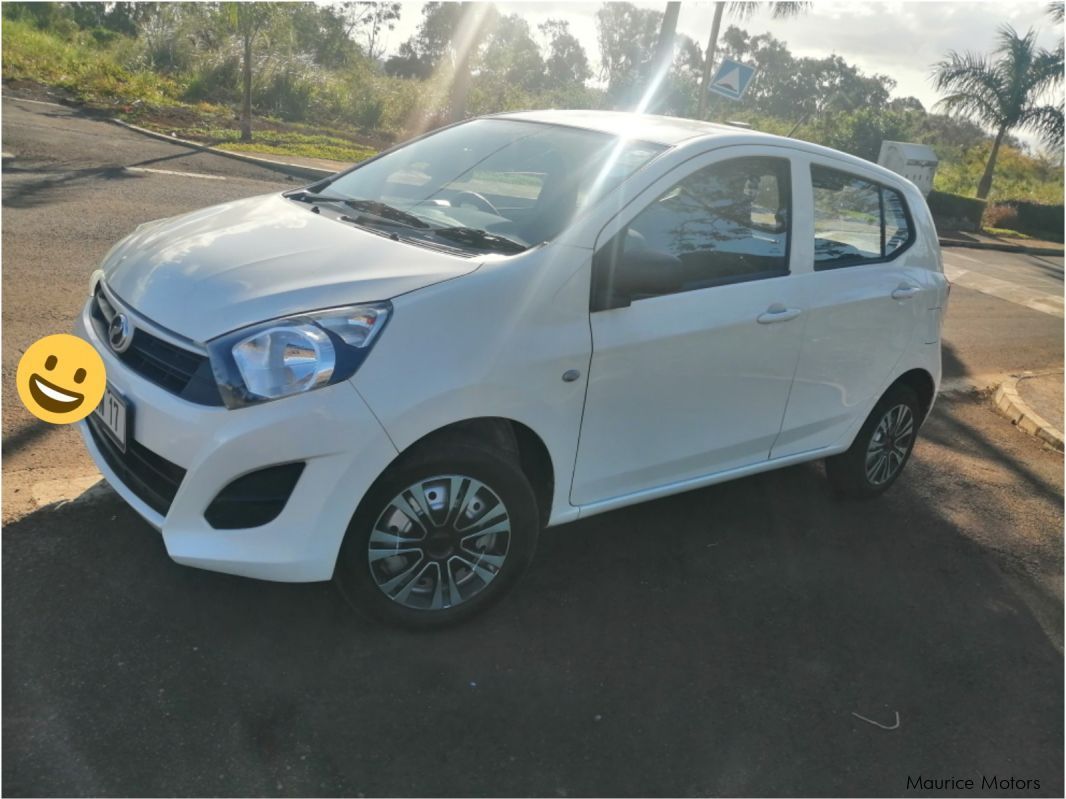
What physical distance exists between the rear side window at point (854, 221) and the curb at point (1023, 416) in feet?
10.1

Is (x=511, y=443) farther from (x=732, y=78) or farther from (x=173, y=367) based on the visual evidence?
(x=732, y=78)

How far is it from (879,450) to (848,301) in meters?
1.06

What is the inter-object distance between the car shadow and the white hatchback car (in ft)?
1.13

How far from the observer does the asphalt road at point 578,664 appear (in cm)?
266

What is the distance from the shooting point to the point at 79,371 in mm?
3271

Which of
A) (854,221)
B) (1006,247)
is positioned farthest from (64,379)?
(1006,247)

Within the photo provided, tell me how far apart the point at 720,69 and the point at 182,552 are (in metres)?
12.4

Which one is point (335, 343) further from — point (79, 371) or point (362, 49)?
point (362, 49)

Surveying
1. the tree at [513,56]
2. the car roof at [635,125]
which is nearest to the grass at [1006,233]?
the tree at [513,56]

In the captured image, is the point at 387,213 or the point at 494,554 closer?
the point at 494,554

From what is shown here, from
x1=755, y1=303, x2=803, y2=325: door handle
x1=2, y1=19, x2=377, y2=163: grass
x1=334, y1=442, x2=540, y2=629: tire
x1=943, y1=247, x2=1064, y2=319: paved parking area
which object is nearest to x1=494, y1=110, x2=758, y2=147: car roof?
x1=755, y1=303, x2=803, y2=325: door handle

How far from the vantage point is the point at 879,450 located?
16.1 ft

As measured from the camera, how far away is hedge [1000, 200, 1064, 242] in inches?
1145

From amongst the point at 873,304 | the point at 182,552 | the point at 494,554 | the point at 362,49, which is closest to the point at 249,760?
the point at 182,552
